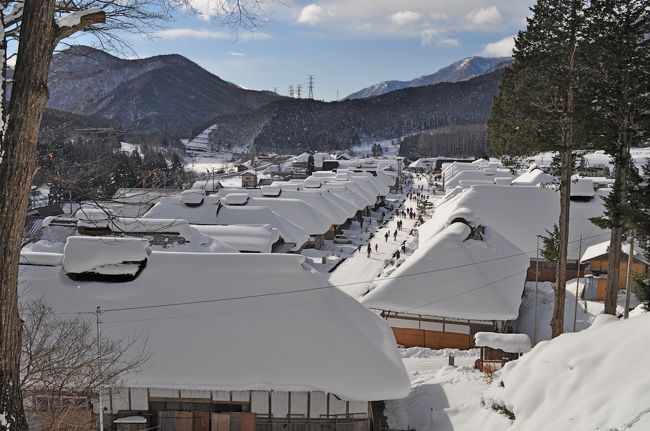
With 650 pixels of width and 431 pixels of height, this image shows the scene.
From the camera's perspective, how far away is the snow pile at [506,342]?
1437 centimetres

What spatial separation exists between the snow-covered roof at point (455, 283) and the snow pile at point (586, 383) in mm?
7041

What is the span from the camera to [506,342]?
47.4ft

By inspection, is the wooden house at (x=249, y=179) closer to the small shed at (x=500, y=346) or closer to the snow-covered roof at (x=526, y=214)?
the snow-covered roof at (x=526, y=214)

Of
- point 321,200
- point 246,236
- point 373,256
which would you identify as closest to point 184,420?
point 246,236

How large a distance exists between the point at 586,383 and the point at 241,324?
24.0 ft

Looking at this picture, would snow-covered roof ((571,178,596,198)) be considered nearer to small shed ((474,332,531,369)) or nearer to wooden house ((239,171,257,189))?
small shed ((474,332,531,369))

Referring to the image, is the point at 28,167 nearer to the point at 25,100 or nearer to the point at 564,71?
the point at 25,100

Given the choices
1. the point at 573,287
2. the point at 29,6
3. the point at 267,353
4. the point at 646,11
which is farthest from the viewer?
the point at 573,287

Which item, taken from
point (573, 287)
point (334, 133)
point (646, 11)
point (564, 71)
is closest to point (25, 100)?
point (564, 71)

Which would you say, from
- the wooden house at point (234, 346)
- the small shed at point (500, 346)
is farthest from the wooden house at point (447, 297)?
the wooden house at point (234, 346)

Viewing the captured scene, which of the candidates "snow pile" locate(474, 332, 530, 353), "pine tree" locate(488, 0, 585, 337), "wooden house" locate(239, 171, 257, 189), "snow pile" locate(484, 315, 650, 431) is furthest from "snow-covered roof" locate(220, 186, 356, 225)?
"wooden house" locate(239, 171, 257, 189)

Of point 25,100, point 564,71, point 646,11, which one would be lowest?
point 25,100

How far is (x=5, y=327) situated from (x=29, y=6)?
8.29 ft

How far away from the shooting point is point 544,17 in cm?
1656
